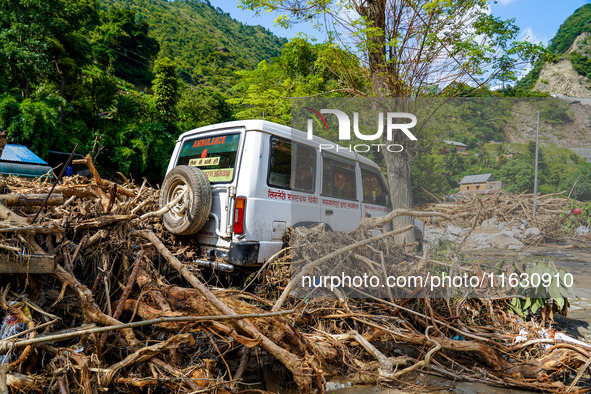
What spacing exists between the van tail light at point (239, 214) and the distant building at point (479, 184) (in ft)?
11.2

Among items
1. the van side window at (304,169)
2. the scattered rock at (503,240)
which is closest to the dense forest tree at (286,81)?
the van side window at (304,169)

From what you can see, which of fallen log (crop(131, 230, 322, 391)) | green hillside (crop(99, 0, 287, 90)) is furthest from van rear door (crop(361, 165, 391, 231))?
green hillside (crop(99, 0, 287, 90))

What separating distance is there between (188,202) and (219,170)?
75 cm

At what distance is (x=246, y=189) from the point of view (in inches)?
188

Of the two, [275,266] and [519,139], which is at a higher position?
[519,139]

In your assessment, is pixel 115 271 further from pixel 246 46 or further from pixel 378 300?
pixel 246 46

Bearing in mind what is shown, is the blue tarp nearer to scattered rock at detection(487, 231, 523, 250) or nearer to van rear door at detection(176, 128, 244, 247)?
van rear door at detection(176, 128, 244, 247)

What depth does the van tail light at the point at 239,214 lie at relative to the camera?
15.3 ft

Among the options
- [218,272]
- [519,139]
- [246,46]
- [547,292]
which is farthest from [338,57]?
[246,46]

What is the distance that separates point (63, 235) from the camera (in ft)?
12.2

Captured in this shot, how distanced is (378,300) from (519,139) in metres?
3.88

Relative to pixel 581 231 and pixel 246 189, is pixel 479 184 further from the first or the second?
pixel 246 189

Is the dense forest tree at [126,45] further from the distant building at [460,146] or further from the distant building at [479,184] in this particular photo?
the distant building at [479,184]

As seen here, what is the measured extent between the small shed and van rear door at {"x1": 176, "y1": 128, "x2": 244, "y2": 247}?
8.09 metres
